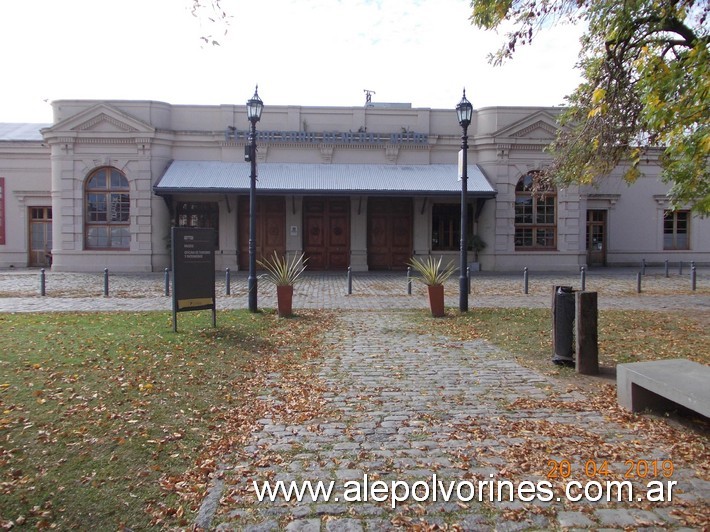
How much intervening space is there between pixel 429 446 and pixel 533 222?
73.0ft

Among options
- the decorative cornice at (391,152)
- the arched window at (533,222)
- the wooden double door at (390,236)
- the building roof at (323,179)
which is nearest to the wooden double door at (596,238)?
the arched window at (533,222)

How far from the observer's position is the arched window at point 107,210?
2423cm

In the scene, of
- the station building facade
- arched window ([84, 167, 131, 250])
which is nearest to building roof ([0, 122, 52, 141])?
the station building facade

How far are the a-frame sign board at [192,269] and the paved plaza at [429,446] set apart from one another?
2.56m

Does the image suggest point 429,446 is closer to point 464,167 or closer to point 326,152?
point 464,167

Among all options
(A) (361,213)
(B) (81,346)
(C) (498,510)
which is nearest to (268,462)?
(C) (498,510)

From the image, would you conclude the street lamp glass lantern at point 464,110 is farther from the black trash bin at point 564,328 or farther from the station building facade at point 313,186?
the station building facade at point 313,186

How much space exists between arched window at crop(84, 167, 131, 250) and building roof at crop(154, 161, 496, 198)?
2.49 m

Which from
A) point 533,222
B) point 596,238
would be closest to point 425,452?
point 533,222

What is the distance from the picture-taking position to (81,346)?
809 cm

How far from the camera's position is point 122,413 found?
5.27 meters

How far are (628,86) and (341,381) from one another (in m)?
7.48

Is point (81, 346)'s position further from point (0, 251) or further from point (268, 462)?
point (0, 251)

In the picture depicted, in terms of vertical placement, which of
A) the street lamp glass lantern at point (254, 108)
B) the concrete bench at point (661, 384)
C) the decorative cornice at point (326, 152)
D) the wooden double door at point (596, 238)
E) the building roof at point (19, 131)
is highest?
the building roof at point (19, 131)
